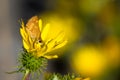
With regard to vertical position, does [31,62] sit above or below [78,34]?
below

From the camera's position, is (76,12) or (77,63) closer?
(77,63)

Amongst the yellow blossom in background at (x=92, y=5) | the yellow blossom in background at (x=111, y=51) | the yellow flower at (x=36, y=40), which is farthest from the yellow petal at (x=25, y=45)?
the yellow blossom in background at (x=92, y=5)

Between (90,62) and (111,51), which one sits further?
(111,51)

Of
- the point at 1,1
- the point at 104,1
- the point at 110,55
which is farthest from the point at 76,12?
the point at 1,1

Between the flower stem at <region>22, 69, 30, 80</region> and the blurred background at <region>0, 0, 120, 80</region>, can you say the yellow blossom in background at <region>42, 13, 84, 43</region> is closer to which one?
the blurred background at <region>0, 0, 120, 80</region>

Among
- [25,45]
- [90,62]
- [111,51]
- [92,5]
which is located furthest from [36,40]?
[92,5]

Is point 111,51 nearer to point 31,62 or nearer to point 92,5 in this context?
point 92,5

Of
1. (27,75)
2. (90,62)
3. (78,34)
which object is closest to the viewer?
(27,75)

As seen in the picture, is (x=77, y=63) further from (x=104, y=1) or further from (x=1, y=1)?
(x=1, y=1)
